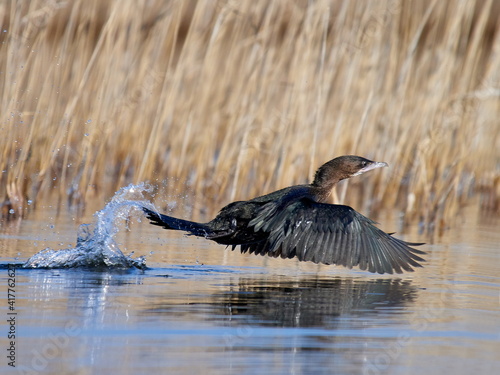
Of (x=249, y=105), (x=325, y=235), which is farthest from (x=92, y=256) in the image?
(x=249, y=105)

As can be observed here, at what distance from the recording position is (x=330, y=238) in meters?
4.67

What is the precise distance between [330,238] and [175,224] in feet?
3.10

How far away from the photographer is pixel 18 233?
5844 mm

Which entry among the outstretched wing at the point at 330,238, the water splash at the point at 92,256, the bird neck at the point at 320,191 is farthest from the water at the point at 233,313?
the bird neck at the point at 320,191

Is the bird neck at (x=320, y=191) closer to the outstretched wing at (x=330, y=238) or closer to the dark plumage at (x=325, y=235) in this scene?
the dark plumage at (x=325, y=235)

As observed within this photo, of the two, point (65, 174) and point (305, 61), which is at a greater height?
point (305, 61)

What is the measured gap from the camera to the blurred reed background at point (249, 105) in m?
7.43

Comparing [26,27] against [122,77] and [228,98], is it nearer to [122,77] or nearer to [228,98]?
[122,77]

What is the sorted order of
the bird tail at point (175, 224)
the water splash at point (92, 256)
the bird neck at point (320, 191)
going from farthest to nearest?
the bird neck at point (320, 191), the bird tail at point (175, 224), the water splash at point (92, 256)

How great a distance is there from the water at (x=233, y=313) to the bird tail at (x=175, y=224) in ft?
0.73

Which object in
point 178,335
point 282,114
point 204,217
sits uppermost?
point 282,114

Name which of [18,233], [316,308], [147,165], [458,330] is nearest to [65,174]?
[147,165]

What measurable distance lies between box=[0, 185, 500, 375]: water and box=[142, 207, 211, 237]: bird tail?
22cm

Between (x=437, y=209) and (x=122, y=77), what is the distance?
3.21 m
